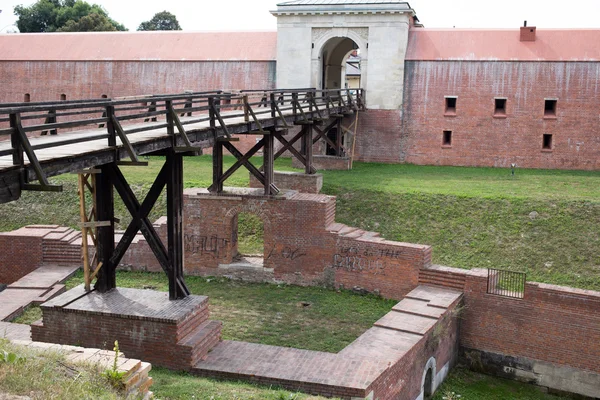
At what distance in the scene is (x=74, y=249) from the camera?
49.8ft

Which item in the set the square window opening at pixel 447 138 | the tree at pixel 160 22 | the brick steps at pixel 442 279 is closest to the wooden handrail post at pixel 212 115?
the brick steps at pixel 442 279

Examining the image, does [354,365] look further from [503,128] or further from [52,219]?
[503,128]

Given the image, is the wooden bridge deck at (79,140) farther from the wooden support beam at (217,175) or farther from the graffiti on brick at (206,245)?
the graffiti on brick at (206,245)

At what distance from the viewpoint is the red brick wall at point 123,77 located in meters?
26.6

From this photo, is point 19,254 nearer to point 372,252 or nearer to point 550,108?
point 372,252

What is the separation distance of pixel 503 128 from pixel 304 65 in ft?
25.5

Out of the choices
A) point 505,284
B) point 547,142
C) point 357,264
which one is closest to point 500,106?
point 547,142

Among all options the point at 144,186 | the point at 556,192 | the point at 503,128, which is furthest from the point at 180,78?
the point at 556,192

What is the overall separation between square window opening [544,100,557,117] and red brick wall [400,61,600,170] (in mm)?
209

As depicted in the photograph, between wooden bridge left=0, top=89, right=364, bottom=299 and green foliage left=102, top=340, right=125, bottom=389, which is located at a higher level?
wooden bridge left=0, top=89, right=364, bottom=299

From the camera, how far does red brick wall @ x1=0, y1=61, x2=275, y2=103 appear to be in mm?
26609

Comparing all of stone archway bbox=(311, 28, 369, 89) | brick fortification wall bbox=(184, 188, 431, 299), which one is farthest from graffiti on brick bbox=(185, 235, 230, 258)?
stone archway bbox=(311, 28, 369, 89)

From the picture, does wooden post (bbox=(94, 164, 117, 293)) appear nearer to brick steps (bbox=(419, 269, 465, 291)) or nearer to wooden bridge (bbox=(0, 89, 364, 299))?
wooden bridge (bbox=(0, 89, 364, 299))

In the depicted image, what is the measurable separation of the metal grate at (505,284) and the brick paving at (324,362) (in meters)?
2.09
